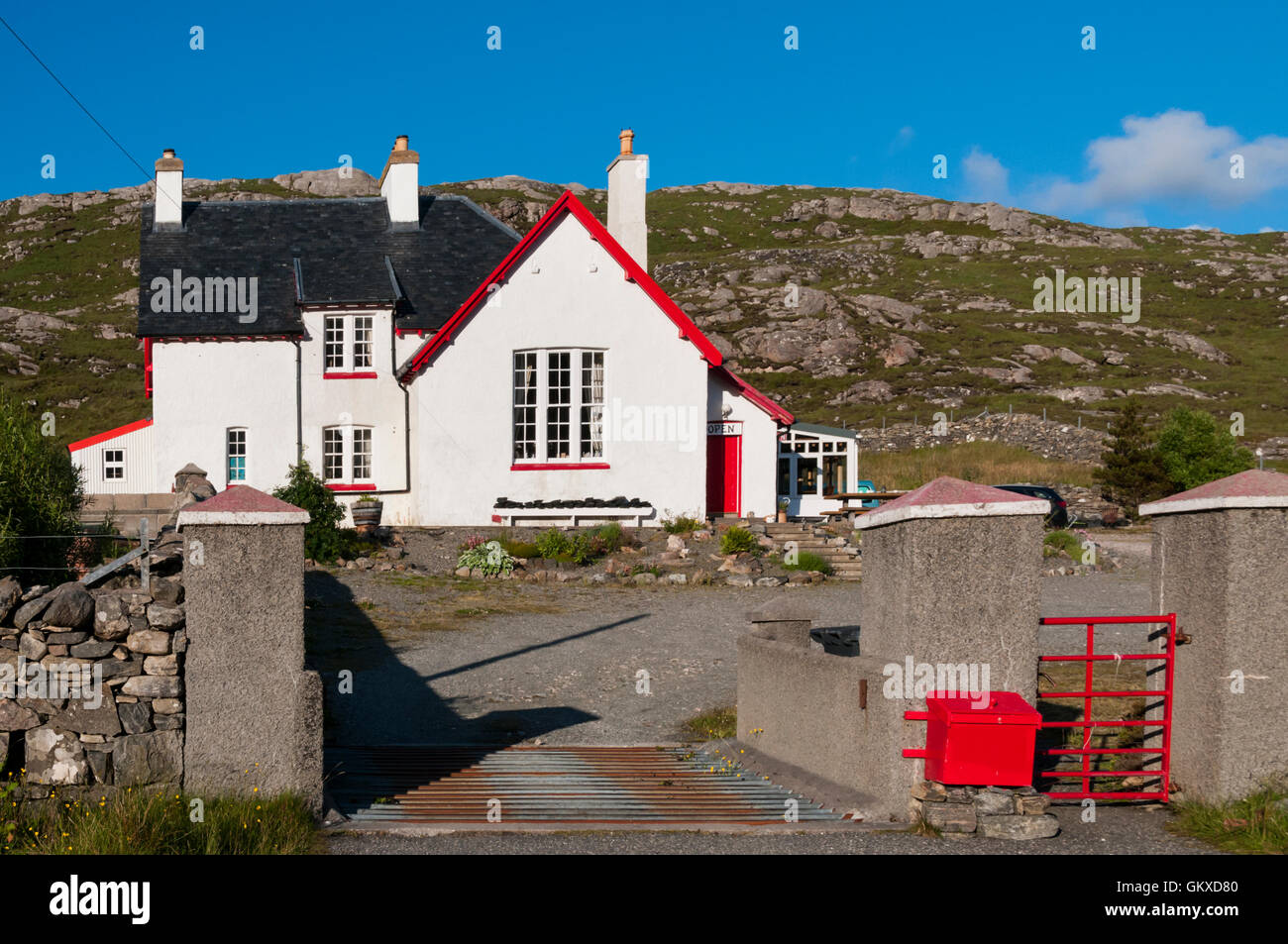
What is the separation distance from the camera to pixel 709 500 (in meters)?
28.8

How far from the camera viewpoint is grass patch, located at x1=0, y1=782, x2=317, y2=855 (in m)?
6.44

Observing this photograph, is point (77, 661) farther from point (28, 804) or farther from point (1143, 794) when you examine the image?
point (1143, 794)

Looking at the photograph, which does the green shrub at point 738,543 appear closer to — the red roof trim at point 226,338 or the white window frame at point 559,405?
the white window frame at point 559,405

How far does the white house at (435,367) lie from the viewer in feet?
88.3

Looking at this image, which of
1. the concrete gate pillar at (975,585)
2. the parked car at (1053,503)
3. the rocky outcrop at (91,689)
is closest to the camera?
the rocky outcrop at (91,689)

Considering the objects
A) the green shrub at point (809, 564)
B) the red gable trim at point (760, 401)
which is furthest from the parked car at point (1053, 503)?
the green shrub at point (809, 564)

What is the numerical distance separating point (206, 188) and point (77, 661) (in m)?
128

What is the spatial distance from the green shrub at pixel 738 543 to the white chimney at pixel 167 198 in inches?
730

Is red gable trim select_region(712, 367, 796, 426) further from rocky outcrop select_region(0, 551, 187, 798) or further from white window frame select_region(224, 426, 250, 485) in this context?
rocky outcrop select_region(0, 551, 187, 798)

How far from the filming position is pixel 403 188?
32562 mm

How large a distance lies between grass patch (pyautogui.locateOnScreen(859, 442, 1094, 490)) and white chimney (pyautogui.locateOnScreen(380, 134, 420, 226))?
17608mm

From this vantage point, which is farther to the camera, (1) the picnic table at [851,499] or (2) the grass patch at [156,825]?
(1) the picnic table at [851,499]

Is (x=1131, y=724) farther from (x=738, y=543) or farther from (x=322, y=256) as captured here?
(x=322, y=256)
